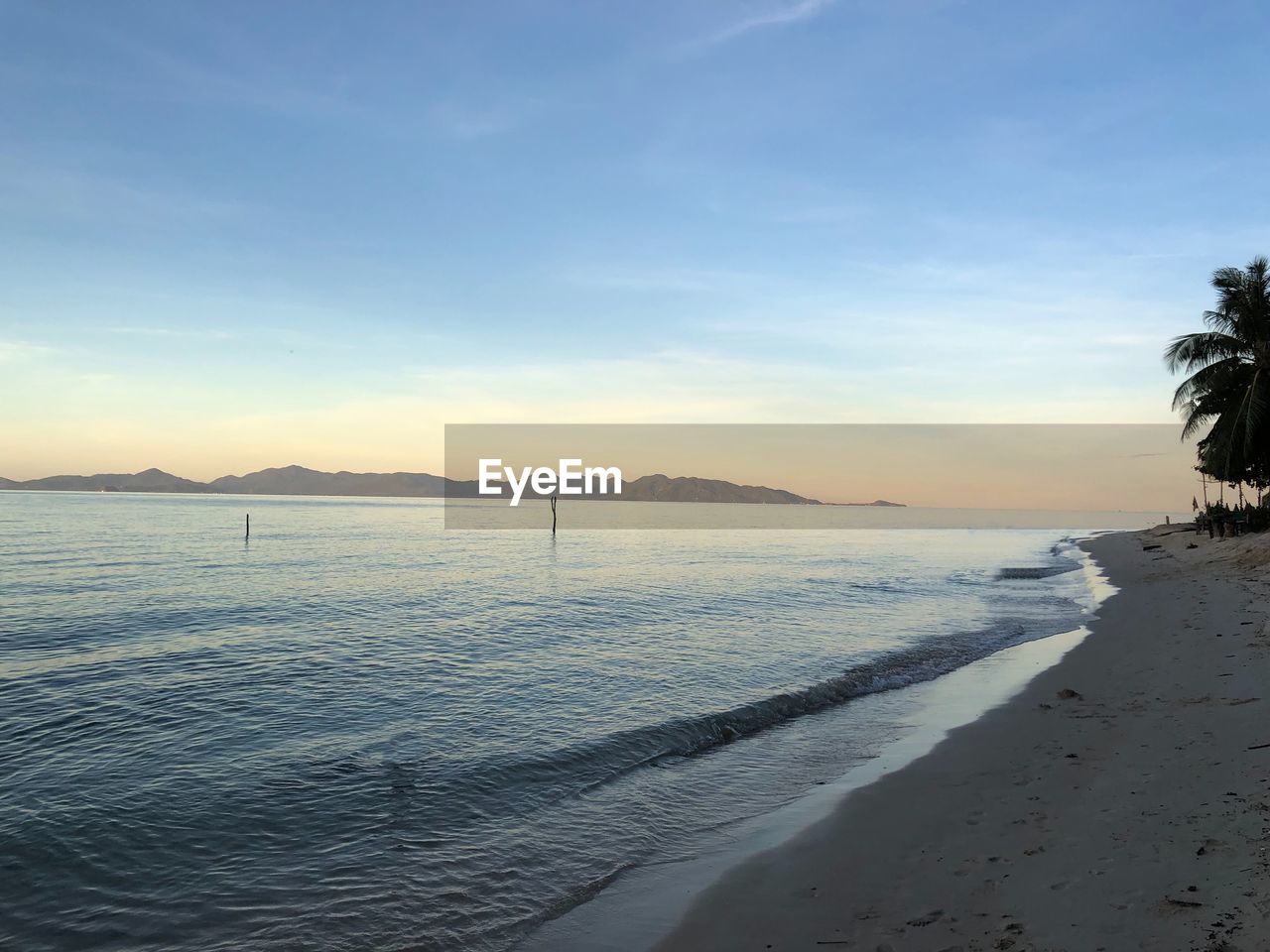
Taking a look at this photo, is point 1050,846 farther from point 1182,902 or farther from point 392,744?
point 392,744

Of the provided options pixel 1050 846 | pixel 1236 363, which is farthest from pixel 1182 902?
pixel 1236 363

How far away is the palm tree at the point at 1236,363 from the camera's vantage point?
3312 centimetres

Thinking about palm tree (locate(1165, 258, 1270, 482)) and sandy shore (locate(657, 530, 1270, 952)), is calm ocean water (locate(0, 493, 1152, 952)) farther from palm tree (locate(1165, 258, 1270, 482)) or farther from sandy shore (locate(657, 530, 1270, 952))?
palm tree (locate(1165, 258, 1270, 482))

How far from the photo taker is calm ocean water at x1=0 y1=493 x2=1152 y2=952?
6.48 m

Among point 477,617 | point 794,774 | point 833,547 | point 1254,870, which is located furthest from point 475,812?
point 833,547

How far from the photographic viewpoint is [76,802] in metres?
8.43

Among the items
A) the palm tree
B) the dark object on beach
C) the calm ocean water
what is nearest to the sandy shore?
the dark object on beach

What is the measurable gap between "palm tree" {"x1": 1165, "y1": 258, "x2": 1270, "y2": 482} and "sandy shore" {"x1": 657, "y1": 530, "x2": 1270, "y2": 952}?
28.0 m

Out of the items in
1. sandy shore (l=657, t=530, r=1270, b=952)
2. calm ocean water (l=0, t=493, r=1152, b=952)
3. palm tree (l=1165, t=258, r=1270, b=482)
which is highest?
palm tree (l=1165, t=258, r=1270, b=482)

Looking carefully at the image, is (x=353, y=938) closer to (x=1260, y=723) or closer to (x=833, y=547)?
(x=1260, y=723)

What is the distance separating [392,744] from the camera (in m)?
10.8

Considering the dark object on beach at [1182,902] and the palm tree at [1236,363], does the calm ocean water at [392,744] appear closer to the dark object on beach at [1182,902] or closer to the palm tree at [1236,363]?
the dark object on beach at [1182,902]

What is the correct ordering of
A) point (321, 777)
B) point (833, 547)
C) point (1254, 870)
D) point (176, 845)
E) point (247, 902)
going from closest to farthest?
point (1254, 870) < point (247, 902) < point (176, 845) < point (321, 777) < point (833, 547)

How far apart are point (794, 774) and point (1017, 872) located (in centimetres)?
393
